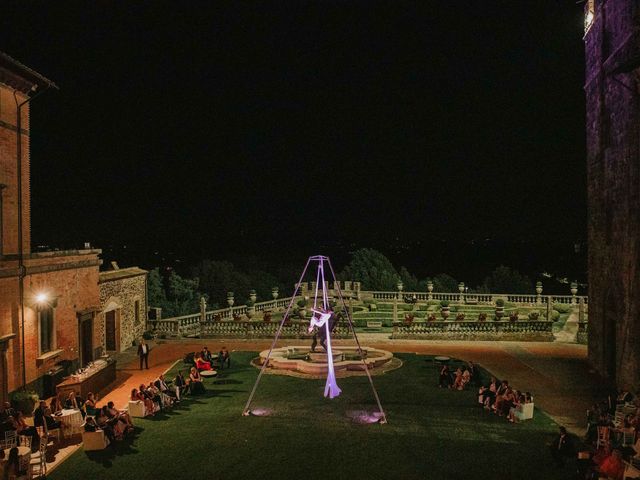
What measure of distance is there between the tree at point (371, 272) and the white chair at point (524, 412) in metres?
40.0

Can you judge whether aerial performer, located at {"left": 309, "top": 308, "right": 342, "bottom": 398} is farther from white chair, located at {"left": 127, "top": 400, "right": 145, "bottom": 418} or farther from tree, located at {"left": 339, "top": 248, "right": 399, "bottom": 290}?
tree, located at {"left": 339, "top": 248, "right": 399, "bottom": 290}

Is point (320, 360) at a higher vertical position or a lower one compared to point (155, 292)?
lower

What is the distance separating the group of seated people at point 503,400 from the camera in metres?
19.6

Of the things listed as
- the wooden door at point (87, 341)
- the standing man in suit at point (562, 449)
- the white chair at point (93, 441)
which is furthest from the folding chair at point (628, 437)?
the wooden door at point (87, 341)

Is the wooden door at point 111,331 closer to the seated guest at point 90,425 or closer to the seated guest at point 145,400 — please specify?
the seated guest at point 145,400

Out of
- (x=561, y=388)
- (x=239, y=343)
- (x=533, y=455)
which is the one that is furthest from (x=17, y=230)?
(x=561, y=388)

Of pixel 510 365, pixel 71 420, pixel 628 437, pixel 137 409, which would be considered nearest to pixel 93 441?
pixel 71 420

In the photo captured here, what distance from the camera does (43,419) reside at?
17531 millimetres

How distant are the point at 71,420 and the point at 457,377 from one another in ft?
46.8

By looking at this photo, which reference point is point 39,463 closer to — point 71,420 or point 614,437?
point 71,420

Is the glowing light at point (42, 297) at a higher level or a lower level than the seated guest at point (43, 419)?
higher

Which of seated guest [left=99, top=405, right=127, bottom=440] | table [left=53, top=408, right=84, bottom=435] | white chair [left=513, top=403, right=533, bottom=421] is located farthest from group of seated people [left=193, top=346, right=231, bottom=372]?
white chair [left=513, top=403, right=533, bottom=421]

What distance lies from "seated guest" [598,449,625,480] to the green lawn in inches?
52.8

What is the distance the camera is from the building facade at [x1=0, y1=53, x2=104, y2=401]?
837 inches
